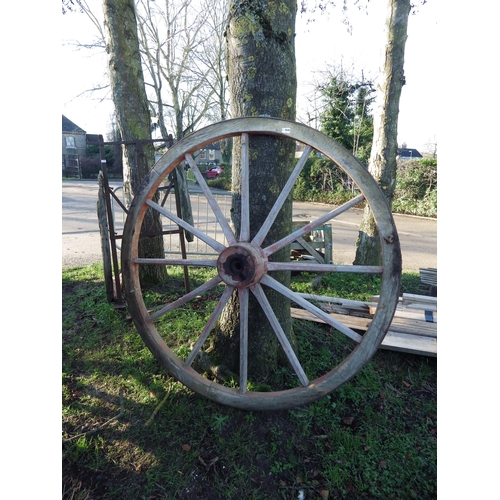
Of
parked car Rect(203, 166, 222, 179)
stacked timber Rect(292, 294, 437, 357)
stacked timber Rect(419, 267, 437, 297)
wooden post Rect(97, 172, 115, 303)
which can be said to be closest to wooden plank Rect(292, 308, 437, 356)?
stacked timber Rect(292, 294, 437, 357)

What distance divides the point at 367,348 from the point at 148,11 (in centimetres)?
1538

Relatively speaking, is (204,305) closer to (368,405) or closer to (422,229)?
(368,405)

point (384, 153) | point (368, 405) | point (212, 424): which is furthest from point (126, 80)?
point (368, 405)

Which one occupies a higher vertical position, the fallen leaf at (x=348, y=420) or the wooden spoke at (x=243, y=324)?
the wooden spoke at (x=243, y=324)

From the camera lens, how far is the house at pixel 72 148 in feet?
84.6

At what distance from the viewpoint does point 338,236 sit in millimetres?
9117

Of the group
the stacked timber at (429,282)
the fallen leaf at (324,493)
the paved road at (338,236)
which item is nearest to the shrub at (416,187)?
the paved road at (338,236)

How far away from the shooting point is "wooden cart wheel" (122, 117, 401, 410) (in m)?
2.00

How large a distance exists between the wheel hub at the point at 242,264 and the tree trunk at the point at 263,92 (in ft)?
1.37

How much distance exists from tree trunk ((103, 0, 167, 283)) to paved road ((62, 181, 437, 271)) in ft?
8.04

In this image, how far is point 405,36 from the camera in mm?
4742

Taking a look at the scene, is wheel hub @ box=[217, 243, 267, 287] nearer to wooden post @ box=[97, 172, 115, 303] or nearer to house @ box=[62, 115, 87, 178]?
→ wooden post @ box=[97, 172, 115, 303]

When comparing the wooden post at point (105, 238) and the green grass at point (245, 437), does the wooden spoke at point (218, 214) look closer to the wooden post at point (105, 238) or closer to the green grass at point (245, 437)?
the green grass at point (245, 437)

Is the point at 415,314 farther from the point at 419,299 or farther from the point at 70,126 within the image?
the point at 70,126
